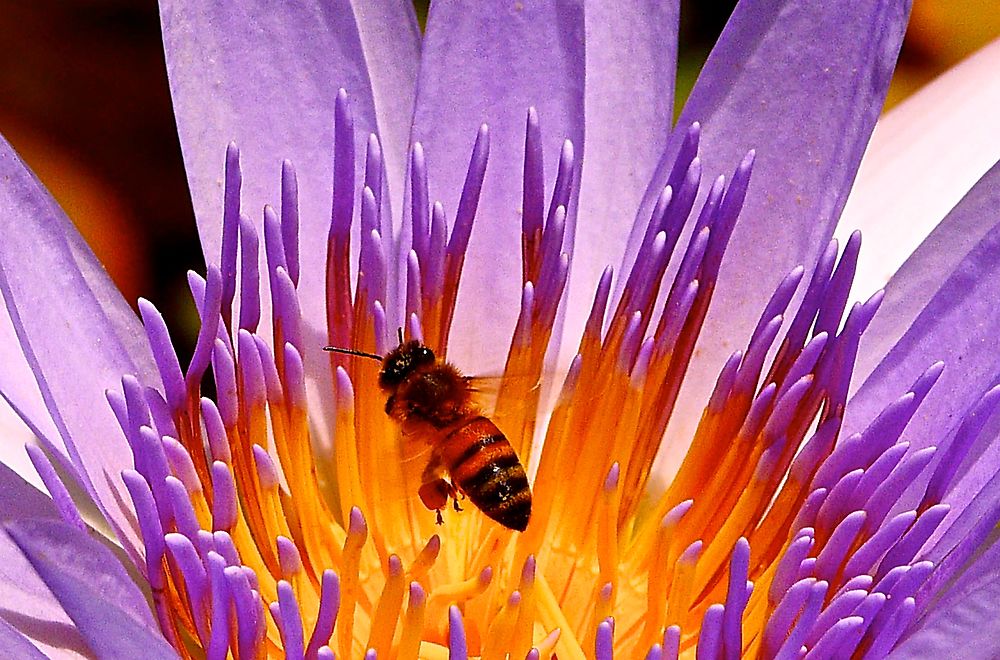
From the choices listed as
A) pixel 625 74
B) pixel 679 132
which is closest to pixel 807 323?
pixel 679 132

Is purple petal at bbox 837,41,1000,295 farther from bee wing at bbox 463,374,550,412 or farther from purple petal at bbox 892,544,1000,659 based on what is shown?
purple petal at bbox 892,544,1000,659

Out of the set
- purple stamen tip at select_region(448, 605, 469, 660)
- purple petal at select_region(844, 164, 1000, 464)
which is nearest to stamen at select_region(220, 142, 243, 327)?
purple stamen tip at select_region(448, 605, 469, 660)

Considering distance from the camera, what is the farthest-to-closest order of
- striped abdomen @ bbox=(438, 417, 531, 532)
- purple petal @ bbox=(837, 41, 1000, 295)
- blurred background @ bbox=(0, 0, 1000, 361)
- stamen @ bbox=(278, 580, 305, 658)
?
blurred background @ bbox=(0, 0, 1000, 361)
purple petal @ bbox=(837, 41, 1000, 295)
striped abdomen @ bbox=(438, 417, 531, 532)
stamen @ bbox=(278, 580, 305, 658)

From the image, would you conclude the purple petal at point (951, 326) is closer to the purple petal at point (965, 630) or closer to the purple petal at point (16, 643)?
the purple petal at point (965, 630)

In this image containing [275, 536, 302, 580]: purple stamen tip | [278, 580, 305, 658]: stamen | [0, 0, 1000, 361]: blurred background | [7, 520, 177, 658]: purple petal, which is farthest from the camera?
[0, 0, 1000, 361]: blurred background

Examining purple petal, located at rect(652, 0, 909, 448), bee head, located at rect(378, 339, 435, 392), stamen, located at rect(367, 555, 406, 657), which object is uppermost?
purple petal, located at rect(652, 0, 909, 448)

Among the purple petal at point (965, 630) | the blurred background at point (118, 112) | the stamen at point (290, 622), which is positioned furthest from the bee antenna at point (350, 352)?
the blurred background at point (118, 112)

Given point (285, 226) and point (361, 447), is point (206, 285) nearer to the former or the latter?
point (285, 226)
